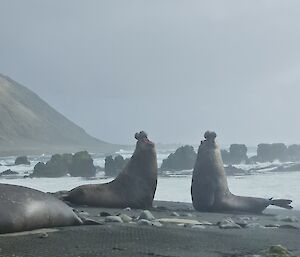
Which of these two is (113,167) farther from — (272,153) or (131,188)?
(131,188)

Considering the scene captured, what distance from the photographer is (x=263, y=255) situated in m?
4.49

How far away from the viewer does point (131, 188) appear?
9445 mm

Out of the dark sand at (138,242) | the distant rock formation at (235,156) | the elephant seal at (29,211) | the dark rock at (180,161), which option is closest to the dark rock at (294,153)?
the distant rock formation at (235,156)

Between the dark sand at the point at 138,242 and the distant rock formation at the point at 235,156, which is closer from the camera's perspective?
the dark sand at the point at 138,242

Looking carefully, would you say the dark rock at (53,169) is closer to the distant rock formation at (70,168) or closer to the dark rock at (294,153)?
the distant rock formation at (70,168)

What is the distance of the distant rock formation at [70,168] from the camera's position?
26641 millimetres

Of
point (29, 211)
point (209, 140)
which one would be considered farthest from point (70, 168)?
point (29, 211)

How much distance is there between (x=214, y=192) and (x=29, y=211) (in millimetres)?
5453

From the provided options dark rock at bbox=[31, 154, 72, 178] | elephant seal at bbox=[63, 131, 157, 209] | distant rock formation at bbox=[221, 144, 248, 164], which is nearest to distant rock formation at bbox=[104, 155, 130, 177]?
dark rock at bbox=[31, 154, 72, 178]

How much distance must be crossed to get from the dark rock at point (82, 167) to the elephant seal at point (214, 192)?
16544 mm

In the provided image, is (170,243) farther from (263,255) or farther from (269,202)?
(269,202)

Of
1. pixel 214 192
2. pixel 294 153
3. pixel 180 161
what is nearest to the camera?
pixel 214 192

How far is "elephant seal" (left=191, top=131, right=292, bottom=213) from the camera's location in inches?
391

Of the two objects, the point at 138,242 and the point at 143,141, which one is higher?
the point at 143,141
